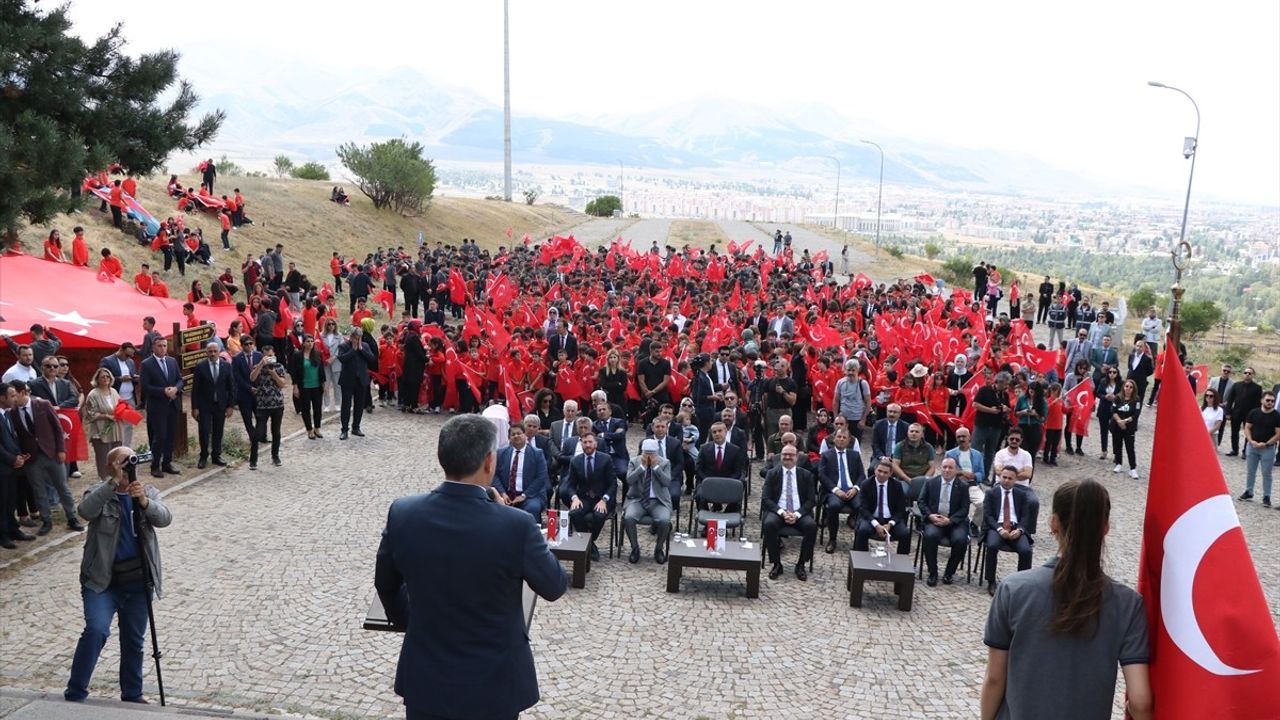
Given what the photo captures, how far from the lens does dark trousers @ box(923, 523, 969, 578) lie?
10.0 m

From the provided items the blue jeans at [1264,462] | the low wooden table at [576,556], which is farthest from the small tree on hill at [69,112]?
the blue jeans at [1264,462]

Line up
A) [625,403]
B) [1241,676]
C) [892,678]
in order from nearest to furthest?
[1241,676] < [892,678] < [625,403]

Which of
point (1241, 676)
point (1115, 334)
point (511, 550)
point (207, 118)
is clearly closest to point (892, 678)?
point (1241, 676)

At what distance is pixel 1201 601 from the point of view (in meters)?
3.22

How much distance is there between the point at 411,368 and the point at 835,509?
9.01 m

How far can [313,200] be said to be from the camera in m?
48.7

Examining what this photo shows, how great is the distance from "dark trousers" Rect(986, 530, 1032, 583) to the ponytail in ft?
23.2

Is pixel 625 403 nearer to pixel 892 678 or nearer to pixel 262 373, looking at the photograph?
pixel 262 373

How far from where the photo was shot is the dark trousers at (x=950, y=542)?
1005 centimetres

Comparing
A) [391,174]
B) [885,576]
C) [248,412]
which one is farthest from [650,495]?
[391,174]

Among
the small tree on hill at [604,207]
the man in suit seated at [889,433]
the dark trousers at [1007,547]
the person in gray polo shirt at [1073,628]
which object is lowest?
the dark trousers at [1007,547]

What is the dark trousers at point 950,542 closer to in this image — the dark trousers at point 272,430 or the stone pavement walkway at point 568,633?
the stone pavement walkway at point 568,633

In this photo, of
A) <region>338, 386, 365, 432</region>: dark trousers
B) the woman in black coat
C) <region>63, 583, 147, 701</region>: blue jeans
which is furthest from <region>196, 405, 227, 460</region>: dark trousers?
<region>63, 583, 147, 701</region>: blue jeans

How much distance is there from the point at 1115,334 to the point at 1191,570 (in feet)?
76.7
